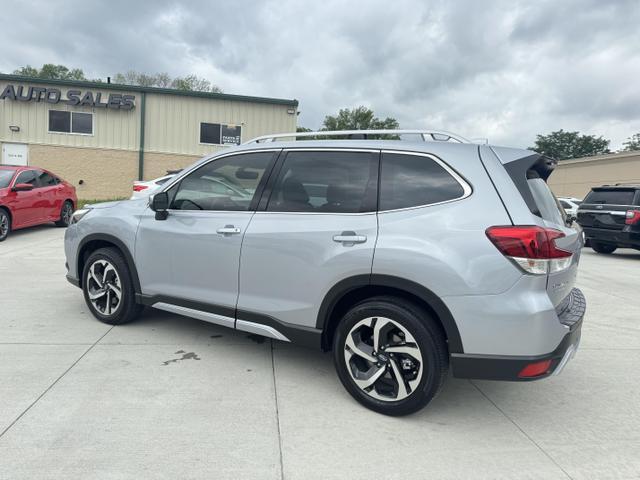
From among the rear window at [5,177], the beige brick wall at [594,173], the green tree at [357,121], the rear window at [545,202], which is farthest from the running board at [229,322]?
the green tree at [357,121]

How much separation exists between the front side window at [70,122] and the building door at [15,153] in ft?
4.88

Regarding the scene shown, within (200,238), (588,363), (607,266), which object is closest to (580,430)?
(588,363)

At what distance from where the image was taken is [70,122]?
2092 centimetres

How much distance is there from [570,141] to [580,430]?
3164 inches

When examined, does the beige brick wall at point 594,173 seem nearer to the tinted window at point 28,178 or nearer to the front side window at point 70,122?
the front side window at point 70,122

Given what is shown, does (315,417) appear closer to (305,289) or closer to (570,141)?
(305,289)

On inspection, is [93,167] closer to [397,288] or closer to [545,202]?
[397,288]

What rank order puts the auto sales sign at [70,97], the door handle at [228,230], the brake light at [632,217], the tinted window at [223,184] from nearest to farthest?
the door handle at [228,230] → the tinted window at [223,184] → the brake light at [632,217] → the auto sales sign at [70,97]

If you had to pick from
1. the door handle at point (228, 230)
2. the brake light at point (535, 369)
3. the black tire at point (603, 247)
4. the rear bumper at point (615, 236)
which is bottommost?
the brake light at point (535, 369)

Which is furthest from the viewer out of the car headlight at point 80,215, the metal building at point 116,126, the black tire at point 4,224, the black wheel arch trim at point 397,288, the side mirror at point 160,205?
the metal building at point 116,126

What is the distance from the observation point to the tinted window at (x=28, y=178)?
1007 centimetres

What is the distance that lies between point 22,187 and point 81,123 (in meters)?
12.7

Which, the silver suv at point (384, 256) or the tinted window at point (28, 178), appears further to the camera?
the tinted window at point (28, 178)

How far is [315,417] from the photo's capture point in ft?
9.86
